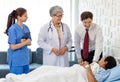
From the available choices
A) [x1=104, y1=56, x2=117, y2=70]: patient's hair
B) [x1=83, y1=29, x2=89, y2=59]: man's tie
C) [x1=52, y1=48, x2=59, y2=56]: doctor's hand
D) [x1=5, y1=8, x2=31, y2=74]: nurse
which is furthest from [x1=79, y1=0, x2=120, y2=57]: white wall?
[x1=5, y1=8, x2=31, y2=74]: nurse

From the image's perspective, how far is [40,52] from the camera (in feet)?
17.2

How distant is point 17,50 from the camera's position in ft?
11.3

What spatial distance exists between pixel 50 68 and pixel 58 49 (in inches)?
20.6

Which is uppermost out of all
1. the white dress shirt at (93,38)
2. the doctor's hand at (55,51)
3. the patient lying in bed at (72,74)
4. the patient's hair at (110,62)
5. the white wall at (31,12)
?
the white wall at (31,12)

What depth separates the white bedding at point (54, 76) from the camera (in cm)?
275

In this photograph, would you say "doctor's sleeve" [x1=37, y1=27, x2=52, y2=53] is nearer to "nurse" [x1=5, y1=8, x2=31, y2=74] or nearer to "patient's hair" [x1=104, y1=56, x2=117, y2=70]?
"nurse" [x1=5, y1=8, x2=31, y2=74]

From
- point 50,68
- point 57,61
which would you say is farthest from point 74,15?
point 50,68

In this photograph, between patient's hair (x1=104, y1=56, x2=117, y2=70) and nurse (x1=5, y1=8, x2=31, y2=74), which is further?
nurse (x1=5, y1=8, x2=31, y2=74)

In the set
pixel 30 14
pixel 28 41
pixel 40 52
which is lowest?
pixel 40 52

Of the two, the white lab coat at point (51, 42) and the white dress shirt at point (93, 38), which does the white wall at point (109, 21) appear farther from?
the white lab coat at point (51, 42)

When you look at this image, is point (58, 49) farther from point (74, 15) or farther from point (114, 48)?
point (74, 15)

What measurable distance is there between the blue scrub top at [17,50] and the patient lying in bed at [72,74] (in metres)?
0.48

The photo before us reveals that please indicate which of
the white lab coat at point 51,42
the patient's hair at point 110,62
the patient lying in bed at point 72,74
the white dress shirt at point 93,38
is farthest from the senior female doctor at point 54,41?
the patient's hair at point 110,62

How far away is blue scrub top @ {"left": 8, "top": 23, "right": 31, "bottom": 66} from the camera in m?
3.37
